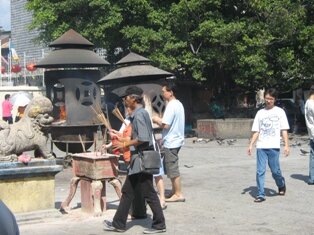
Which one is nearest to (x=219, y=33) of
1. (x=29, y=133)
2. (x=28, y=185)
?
(x=29, y=133)

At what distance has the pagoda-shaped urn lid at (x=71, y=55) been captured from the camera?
518 inches

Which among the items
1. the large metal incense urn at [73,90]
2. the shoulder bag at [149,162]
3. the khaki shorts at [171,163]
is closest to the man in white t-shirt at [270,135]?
the khaki shorts at [171,163]

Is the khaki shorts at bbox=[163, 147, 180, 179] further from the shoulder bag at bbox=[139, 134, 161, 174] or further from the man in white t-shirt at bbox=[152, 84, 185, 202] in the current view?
the shoulder bag at bbox=[139, 134, 161, 174]

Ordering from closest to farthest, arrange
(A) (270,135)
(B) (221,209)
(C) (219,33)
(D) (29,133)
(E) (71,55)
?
(D) (29,133) → (B) (221,209) → (A) (270,135) → (E) (71,55) → (C) (219,33)

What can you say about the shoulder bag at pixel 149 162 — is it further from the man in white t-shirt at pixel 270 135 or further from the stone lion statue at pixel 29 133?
the man in white t-shirt at pixel 270 135

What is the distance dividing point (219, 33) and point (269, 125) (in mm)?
10938

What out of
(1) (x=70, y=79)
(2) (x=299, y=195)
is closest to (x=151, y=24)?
(1) (x=70, y=79)

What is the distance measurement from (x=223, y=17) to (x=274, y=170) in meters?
13.0

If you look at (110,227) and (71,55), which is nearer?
(110,227)

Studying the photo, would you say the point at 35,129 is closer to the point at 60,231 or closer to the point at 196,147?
the point at 60,231

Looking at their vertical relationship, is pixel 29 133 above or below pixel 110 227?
above

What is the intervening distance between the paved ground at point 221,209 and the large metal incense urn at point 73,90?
996 mm

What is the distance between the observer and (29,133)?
7664mm

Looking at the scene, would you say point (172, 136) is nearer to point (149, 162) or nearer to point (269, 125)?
point (269, 125)
